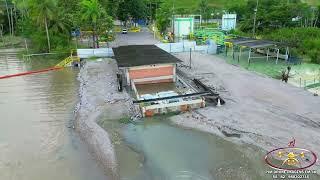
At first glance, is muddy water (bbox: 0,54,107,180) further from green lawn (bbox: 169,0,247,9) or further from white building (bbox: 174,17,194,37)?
green lawn (bbox: 169,0,247,9)

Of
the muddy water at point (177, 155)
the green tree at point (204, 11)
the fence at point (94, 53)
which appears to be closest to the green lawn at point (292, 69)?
the muddy water at point (177, 155)

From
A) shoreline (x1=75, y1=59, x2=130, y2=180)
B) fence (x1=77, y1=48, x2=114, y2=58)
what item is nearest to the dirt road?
shoreline (x1=75, y1=59, x2=130, y2=180)

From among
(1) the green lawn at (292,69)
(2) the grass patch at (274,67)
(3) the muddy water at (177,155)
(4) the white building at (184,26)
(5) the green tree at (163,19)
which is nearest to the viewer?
(3) the muddy water at (177,155)

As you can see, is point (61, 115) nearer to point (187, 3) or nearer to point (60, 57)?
point (60, 57)

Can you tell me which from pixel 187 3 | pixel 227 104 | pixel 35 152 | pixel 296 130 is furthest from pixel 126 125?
pixel 187 3

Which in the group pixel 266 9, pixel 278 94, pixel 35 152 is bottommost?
pixel 35 152
